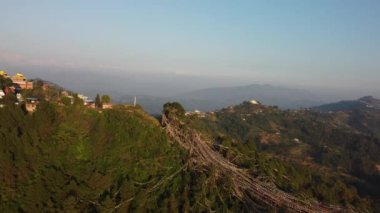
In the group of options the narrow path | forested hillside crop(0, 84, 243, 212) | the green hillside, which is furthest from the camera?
the narrow path

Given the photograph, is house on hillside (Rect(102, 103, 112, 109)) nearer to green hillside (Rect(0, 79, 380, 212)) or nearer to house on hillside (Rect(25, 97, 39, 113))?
green hillside (Rect(0, 79, 380, 212))

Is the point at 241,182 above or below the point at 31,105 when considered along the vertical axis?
below

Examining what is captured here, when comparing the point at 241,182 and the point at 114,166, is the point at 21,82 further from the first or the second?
the point at 241,182

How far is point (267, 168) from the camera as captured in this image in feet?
129

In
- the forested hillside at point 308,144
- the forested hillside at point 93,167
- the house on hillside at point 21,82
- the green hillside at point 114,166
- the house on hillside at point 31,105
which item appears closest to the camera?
the forested hillside at point 93,167

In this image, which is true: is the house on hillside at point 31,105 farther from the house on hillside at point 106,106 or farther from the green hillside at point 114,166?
the house on hillside at point 106,106

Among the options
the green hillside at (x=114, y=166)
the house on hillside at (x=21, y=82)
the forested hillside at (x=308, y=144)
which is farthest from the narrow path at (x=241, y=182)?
the house on hillside at (x=21, y=82)

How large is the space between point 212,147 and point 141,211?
15602 mm

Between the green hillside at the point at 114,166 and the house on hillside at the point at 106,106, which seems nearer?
the green hillside at the point at 114,166

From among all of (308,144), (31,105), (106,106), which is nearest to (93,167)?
(31,105)

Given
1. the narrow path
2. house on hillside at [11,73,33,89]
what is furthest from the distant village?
the narrow path

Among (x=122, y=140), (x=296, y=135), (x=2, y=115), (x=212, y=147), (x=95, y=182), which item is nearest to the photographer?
(x=95, y=182)

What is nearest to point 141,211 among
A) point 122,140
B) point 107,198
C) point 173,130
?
point 107,198

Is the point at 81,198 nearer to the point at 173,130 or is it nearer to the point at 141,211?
the point at 141,211
